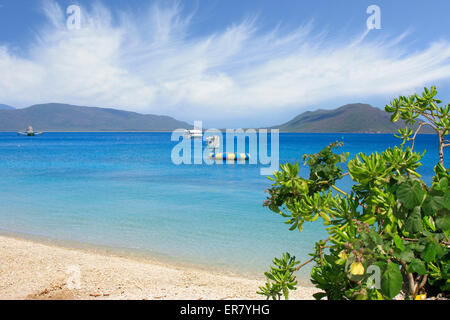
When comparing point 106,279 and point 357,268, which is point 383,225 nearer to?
point 357,268

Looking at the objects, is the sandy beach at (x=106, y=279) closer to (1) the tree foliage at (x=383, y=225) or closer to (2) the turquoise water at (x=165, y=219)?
(2) the turquoise water at (x=165, y=219)

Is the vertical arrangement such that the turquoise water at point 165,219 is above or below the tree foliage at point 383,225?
below

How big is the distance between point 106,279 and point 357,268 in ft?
18.8

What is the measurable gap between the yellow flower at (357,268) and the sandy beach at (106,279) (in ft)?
14.0

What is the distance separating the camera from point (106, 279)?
6.21 metres

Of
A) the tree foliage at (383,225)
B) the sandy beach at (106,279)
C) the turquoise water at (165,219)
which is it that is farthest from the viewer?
the turquoise water at (165,219)

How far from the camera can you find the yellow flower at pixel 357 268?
161 centimetres

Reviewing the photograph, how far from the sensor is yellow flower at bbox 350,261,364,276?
63.2 inches

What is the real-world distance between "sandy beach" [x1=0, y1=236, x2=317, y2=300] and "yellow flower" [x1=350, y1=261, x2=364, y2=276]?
425 centimetres

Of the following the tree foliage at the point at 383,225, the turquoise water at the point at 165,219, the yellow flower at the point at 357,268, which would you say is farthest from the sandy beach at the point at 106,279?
the yellow flower at the point at 357,268
